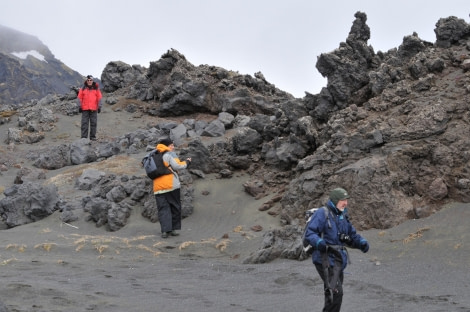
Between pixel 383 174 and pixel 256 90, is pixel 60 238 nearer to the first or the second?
pixel 383 174

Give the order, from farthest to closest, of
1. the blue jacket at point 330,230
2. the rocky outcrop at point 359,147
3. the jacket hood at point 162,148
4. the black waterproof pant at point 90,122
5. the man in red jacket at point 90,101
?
the black waterproof pant at point 90,122 → the man in red jacket at point 90,101 → the jacket hood at point 162,148 → the rocky outcrop at point 359,147 → the blue jacket at point 330,230

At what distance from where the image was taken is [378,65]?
13734 millimetres

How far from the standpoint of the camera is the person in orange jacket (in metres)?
11.1

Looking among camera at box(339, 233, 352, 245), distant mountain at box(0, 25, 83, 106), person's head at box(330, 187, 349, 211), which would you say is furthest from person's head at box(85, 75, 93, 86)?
distant mountain at box(0, 25, 83, 106)

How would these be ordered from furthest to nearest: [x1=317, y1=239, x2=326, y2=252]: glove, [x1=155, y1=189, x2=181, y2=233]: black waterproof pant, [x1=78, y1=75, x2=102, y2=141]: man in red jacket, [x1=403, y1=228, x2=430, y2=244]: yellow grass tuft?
[x1=78, y1=75, x2=102, y2=141]: man in red jacket
[x1=155, y1=189, x2=181, y2=233]: black waterproof pant
[x1=403, y1=228, x2=430, y2=244]: yellow grass tuft
[x1=317, y1=239, x2=326, y2=252]: glove

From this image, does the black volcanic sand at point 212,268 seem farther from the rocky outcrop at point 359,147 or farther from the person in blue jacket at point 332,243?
the person in blue jacket at point 332,243

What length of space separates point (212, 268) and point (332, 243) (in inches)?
136

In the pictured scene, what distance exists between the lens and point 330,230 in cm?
574

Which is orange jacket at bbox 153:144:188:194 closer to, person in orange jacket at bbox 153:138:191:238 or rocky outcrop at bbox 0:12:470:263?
person in orange jacket at bbox 153:138:191:238

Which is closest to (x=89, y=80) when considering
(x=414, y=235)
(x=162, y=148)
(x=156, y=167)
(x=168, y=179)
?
(x=162, y=148)

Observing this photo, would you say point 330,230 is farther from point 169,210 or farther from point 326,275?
point 169,210

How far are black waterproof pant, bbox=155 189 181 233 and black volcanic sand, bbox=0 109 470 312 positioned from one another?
1.10 feet

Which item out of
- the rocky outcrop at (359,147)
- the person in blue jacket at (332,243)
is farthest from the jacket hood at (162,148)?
the person in blue jacket at (332,243)

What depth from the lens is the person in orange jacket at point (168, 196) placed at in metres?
11.1
